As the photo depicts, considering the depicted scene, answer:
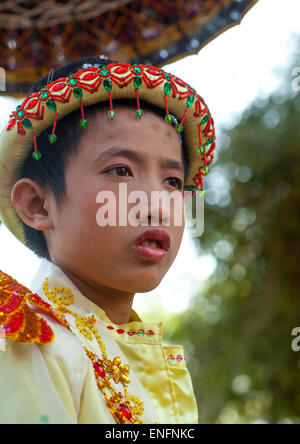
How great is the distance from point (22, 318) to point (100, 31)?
1095mm

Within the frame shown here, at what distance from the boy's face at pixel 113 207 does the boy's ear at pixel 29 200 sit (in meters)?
0.04

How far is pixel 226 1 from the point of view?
150 centimetres

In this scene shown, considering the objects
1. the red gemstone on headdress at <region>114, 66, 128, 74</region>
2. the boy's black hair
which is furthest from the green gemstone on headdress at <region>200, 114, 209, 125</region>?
the red gemstone on headdress at <region>114, 66, 128, 74</region>

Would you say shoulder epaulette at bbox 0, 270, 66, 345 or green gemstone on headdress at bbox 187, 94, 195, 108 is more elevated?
green gemstone on headdress at bbox 187, 94, 195, 108

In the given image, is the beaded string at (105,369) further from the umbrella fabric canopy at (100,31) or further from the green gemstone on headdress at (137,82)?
the umbrella fabric canopy at (100,31)

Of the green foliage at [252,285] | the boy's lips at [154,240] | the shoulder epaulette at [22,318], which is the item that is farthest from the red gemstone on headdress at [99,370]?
the green foliage at [252,285]

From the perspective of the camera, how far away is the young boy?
3.39 feet

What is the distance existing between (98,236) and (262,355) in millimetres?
5837

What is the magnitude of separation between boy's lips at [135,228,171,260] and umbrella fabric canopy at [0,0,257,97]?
0.69 metres

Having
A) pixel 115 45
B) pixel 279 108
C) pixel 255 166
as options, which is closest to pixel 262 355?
pixel 255 166

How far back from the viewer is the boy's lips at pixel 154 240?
1099 millimetres

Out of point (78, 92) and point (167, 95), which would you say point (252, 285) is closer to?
point (167, 95)

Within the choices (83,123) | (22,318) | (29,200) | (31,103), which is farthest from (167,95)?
(22,318)

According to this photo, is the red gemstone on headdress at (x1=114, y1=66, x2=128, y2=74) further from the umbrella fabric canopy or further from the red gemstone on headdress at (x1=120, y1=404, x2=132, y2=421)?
the red gemstone on headdress at (x1=120, y1=404, x2=132, y2=421)
